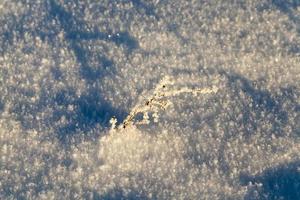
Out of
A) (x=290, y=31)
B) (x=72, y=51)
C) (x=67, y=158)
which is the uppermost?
(x=290, y=31)

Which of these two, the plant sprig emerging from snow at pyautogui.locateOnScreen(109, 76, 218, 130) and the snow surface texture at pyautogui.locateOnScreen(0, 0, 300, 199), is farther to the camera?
the plant sprig emerging from snow at pyautogui.locateOnScreen(109, 76, 218, 130)

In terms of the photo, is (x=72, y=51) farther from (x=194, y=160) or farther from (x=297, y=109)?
(x=297, y=109)

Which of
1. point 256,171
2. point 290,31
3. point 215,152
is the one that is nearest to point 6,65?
point 215,152

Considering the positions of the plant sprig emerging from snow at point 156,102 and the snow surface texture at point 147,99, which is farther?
the plant sprig emerging from snow at point 156,102

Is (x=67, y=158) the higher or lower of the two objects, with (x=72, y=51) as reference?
lower
